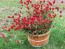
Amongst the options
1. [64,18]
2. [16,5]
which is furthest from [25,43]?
[16,5]

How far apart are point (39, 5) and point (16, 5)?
7.28ft

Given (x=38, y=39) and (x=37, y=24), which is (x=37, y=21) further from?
(x=38, y=39)

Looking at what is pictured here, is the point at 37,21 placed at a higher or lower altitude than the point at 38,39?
higher

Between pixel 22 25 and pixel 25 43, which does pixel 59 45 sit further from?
pixel 22 25

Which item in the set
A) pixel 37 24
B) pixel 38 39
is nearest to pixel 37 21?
pixel 37 24

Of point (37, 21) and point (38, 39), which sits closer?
point (37, 21)

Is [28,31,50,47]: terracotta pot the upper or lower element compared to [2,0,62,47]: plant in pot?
lower

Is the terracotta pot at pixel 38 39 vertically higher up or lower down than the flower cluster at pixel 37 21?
lower down

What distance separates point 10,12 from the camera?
211 inches

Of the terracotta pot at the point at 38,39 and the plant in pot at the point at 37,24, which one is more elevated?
the plant in pot at the point at 37,24

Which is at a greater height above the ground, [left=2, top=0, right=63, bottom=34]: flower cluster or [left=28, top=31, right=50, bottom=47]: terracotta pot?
[left=2, top=0, right=63, bottom=34]: flower cluster

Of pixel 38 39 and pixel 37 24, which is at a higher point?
pixel 37 24

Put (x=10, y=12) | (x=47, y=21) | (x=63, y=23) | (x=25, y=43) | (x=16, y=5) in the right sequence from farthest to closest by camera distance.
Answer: (x=16, y=5) → (x=10, y=12) → (x=63, y=23) → (x=25, y=43) → (x=47, y=21)

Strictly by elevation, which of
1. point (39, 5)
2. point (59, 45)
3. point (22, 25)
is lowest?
point (59, 45)
